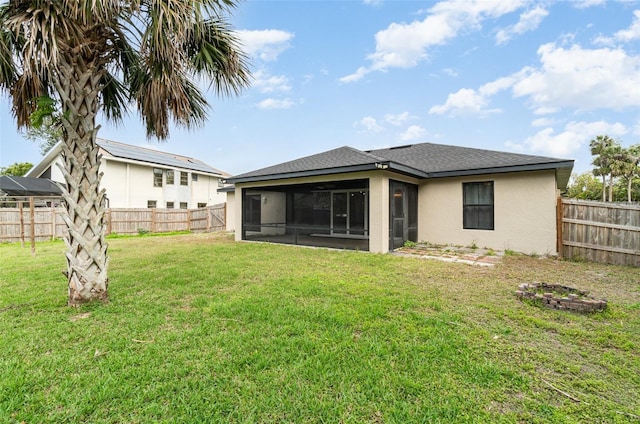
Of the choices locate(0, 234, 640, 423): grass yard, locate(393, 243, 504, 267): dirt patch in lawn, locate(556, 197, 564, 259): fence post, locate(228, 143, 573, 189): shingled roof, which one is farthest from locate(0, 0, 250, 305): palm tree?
locate(556, 197, 564, 259): fence post

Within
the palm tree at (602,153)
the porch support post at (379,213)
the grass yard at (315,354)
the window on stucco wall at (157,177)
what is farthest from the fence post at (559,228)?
the palm tree at (602,153)

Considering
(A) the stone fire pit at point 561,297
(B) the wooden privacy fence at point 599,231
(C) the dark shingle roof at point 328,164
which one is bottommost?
(A) the stone fire pit at point 561,297

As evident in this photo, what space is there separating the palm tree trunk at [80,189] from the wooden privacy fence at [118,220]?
9.64 metres

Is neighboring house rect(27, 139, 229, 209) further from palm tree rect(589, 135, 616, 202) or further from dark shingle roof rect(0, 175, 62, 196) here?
palm tree rect(589, 135, 616, 202)

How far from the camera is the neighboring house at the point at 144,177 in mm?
16172

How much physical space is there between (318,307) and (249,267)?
2960mm

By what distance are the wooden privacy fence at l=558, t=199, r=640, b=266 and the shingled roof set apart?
4.15 ft

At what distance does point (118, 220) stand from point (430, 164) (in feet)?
49.7

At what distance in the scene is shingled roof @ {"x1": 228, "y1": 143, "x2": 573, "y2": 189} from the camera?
7.78m

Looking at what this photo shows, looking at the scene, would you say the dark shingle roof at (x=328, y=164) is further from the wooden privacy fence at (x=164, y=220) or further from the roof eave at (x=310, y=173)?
the wooden privacy fence at (x=164, y=220)

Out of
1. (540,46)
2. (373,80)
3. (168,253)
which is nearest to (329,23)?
(373,80)

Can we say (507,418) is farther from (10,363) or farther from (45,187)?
(45,187)

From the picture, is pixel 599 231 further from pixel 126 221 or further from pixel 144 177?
pixel 144 177

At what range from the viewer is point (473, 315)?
3.58 meters
